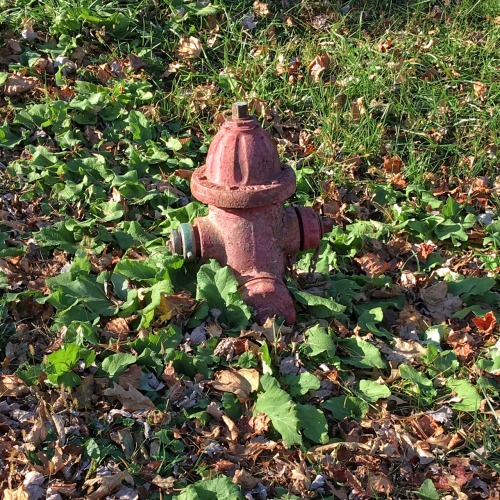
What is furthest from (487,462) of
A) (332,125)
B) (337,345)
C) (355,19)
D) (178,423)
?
(355,19)

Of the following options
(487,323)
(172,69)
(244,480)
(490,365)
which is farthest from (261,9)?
(244,480)

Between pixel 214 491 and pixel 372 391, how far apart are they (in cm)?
81

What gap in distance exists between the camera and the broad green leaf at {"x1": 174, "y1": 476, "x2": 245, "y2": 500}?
7.67ft

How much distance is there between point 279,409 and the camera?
2.64m

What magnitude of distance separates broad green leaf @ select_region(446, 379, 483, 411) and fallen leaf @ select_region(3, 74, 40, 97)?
3230mm

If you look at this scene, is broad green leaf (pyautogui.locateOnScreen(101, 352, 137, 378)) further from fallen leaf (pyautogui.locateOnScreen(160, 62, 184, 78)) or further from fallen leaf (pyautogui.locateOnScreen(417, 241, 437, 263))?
fallen leaf (pyautogui.locateOnScreen(160, 62, 184, 78))

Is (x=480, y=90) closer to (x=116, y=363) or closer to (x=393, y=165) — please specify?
(x=393, y=165)

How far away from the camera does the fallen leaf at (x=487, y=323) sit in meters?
3.25

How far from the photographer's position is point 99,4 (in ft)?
16.7

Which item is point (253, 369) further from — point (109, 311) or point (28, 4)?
point (28, 4)

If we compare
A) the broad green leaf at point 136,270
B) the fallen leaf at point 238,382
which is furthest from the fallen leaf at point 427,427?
the broad green leaf at point 136,270

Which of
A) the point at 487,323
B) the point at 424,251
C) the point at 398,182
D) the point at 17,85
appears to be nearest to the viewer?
the point at 487,323

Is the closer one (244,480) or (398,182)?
(244,480)

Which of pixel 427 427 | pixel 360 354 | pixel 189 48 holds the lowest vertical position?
pixel 427 427
